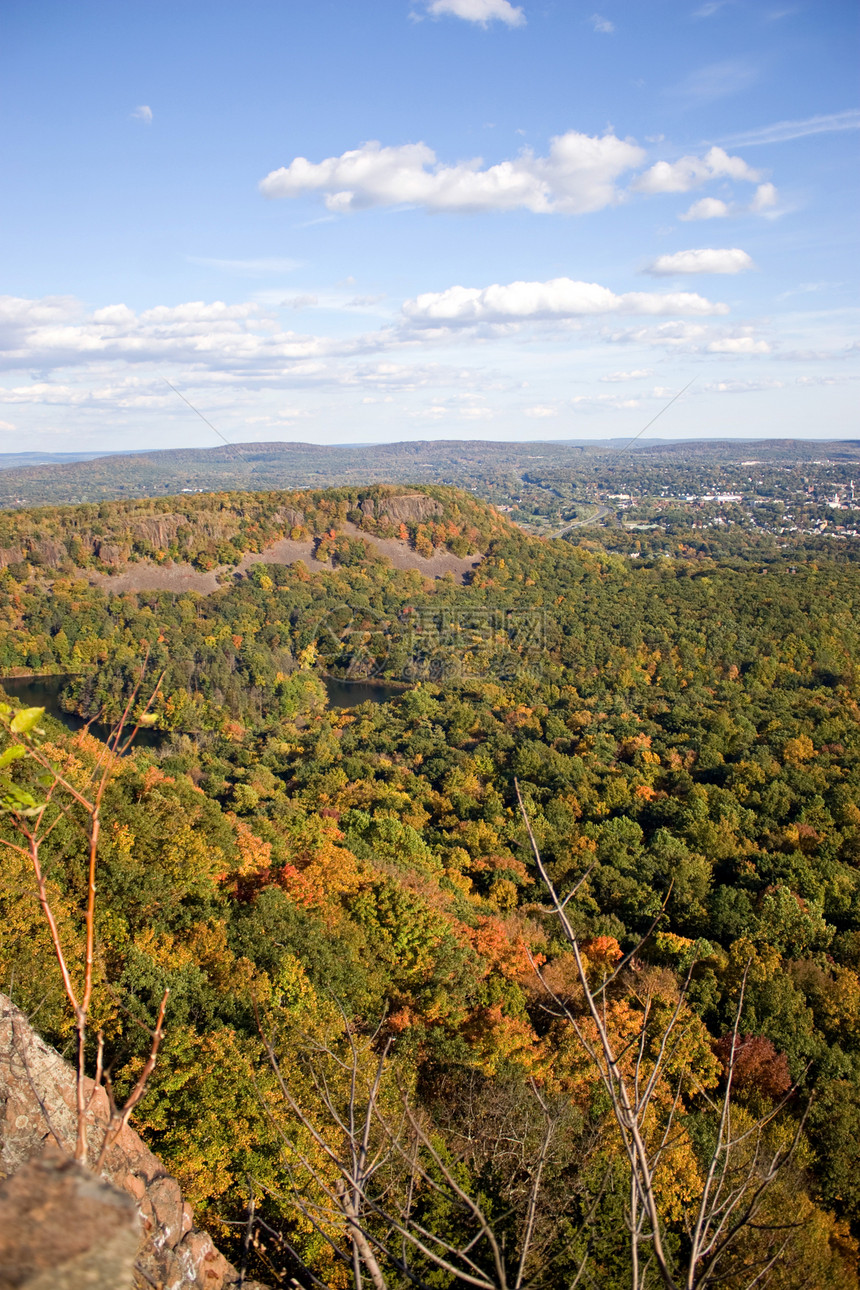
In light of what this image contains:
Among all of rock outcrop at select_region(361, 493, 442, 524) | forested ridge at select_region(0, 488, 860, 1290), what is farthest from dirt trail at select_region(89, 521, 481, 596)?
forested ridge at select_region(0, 488, 860, 1290)

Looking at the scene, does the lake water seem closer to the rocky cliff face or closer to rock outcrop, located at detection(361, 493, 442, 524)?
rock outcrop, located at detection(361, 493, 442, 524)

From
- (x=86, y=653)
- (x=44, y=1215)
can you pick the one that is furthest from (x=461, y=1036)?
(x=86, y=653)

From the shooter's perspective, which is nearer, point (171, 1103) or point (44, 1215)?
point (44, 1215)

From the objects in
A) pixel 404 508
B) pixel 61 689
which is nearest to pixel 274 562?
pixel 404 508

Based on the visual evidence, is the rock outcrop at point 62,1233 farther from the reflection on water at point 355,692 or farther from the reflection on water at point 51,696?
the reflection on water at point 355,692

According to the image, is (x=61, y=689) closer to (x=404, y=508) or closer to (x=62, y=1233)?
(x=404, y=508)

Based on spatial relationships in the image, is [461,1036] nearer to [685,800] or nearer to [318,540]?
[685,800]
